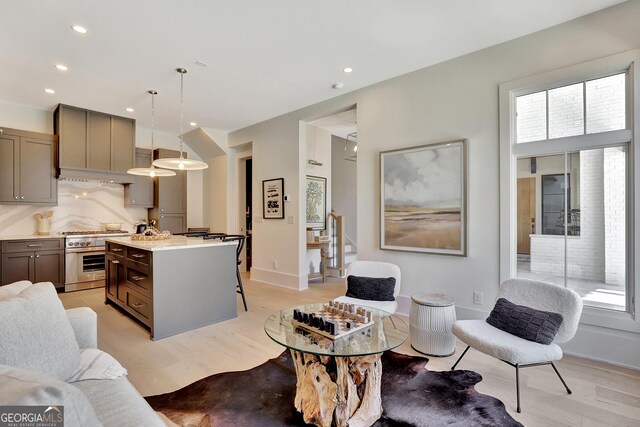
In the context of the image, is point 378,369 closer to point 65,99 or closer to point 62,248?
point 62,248

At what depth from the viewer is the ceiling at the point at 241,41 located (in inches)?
97.8

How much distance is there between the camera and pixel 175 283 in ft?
10.2

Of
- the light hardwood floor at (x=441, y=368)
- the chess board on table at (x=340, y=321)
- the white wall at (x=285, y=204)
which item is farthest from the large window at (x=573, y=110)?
the white wall at (x=285, y=204)

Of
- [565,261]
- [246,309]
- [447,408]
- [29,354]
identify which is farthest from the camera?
[246,309]

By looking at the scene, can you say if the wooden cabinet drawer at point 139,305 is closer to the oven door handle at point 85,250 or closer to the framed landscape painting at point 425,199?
the oven door handle at point 85,250

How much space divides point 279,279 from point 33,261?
3630 millimetres

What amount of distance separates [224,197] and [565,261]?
5.69 meters

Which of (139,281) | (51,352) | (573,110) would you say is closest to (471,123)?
(573,110)

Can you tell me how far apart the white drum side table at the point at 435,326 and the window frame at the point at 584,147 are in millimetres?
822

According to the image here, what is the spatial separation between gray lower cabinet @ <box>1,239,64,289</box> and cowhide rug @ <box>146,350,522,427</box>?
3900 millimetres

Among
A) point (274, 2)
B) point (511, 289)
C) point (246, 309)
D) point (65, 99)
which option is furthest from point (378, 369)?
point (65, 99)

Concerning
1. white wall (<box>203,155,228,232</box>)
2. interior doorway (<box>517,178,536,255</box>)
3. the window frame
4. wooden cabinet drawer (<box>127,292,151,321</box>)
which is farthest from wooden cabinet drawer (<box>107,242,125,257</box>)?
interior doorway (<box>517,178,536,255</box>)

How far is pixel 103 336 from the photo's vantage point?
10.1 ft

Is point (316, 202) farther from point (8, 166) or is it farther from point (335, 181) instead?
point (8, 166)
